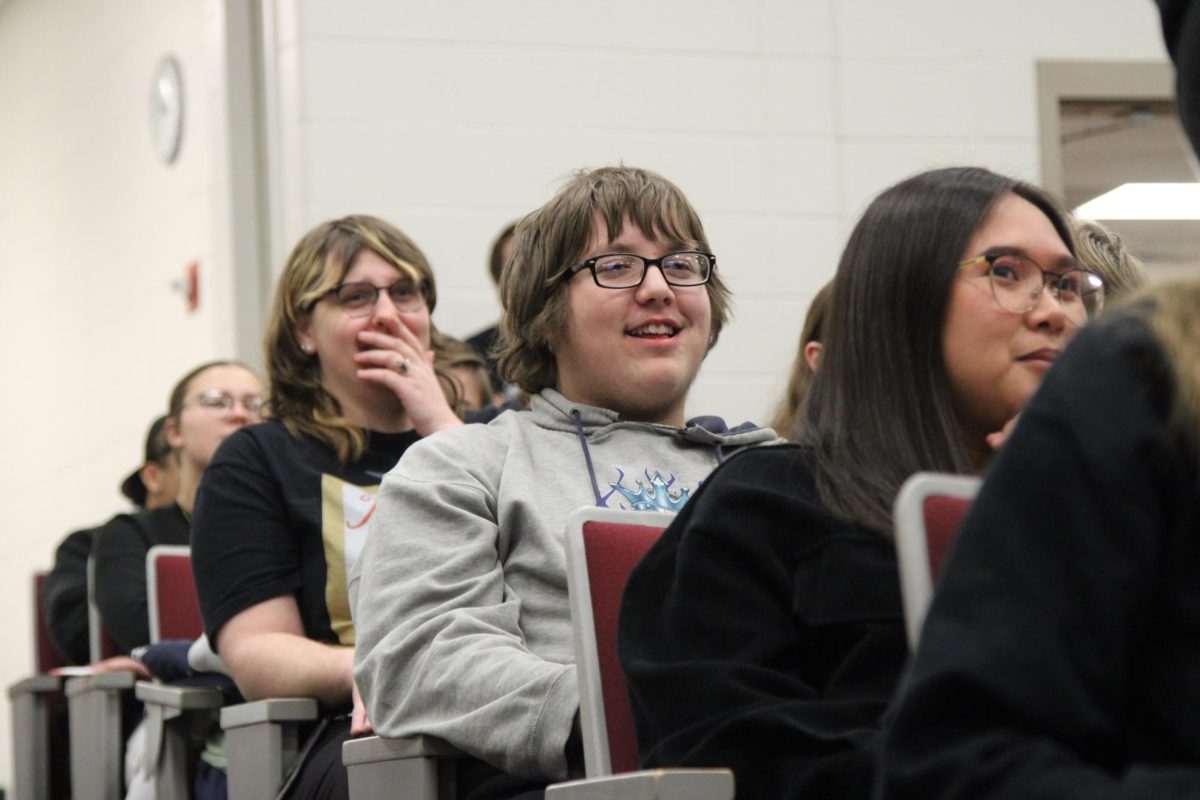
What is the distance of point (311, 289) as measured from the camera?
2631 millimetres

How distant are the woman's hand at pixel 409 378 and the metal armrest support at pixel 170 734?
0.49 metres

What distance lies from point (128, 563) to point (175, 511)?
231 mm

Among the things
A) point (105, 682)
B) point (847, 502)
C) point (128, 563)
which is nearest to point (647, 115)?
point (128, 563)

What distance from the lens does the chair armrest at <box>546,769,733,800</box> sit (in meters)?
1.22

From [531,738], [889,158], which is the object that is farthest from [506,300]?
[889,158]

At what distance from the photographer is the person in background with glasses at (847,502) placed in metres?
1.26

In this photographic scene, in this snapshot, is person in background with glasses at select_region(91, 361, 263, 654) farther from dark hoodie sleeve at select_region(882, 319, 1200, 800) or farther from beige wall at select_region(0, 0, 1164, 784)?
dark hoodie sleeve at select_region(882, 319, 1200, 800)

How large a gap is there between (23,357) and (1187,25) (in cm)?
615

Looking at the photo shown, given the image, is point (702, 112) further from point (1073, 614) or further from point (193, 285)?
point (1073, 614)

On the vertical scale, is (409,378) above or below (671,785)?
above

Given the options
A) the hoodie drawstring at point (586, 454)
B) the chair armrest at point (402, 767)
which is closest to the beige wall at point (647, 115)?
the hoodie drawstring at point (586, 454)

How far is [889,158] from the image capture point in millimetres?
4328

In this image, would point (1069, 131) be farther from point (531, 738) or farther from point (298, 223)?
point (531, 738)

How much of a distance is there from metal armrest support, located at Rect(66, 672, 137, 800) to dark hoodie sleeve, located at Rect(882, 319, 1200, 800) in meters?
2.23
